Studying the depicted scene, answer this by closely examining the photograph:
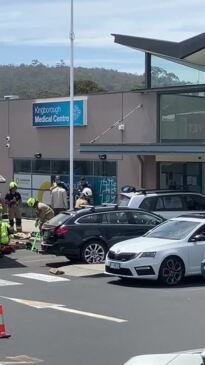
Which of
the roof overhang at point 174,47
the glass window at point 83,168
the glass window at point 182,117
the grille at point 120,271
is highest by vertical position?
the roof overhang at point 174,47

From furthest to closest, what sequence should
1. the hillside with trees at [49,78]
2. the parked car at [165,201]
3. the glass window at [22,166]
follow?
the hillside with trees at [49,78] < the glass window at [22,166] < the parked car at [165,201]

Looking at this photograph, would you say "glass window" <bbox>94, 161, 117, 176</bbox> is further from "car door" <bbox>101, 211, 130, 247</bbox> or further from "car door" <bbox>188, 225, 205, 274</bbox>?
"car door" <bbox>188, 225, 205, 274</bbox>

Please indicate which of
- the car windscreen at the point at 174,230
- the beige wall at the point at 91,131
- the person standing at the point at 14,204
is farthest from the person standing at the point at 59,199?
the car windscreen at the point at 174,230

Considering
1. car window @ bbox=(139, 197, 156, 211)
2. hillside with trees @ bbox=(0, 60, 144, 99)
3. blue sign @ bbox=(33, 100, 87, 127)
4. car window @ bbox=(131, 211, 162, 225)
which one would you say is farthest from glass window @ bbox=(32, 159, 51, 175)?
hillside with trees @ bbox=(0, 60, 144, 99)

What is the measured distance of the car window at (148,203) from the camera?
21.9 meters

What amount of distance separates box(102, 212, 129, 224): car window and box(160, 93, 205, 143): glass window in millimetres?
7695

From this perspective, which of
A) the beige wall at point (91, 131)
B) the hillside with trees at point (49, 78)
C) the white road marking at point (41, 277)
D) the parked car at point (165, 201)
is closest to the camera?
the white road marking at point (41, 277)

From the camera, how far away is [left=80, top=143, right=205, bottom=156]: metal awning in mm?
24188

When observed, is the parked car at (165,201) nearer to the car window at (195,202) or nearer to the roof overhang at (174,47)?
the car window at (195,202)

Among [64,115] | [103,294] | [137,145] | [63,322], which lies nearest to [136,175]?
[137,145]

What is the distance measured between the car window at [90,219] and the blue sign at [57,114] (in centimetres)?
1133

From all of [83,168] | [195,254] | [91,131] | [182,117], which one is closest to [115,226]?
[195,254]

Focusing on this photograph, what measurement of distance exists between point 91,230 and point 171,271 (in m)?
3.87

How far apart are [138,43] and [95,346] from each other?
19877 mm
